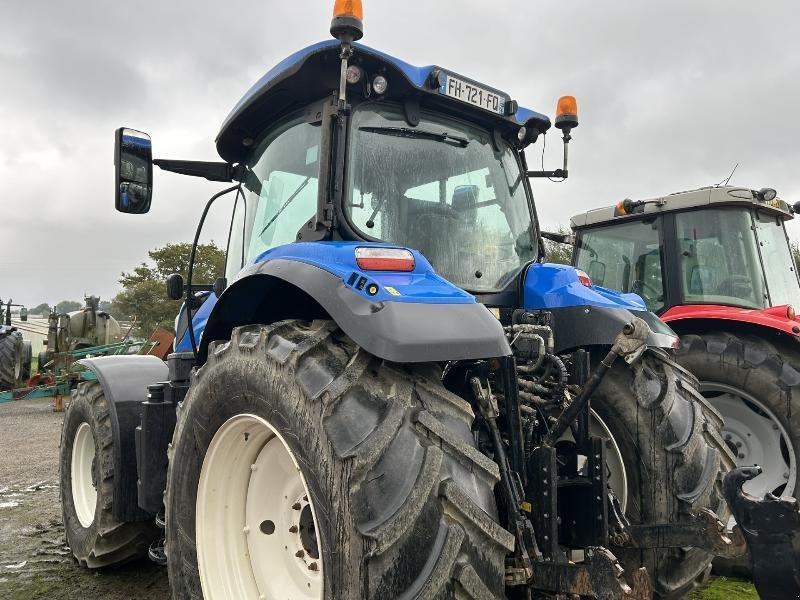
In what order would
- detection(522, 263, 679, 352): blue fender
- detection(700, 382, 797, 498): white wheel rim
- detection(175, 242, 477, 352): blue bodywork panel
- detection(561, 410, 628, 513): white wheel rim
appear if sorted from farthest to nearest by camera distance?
1. detection(700, 382, 797, 498): white wheel rim
2. detection(522, 263, 679, 352): blue fender
3. detection(561, 410, 628, 513): white wheel rim
4. detection(175, 242, 477, 352): blue bodywork panel

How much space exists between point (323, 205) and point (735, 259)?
4072 mm

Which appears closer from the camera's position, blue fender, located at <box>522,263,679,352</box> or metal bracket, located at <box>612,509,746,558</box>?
metal bracket, located at <box>612,509,746,558</box>

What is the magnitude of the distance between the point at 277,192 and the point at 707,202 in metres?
3.84

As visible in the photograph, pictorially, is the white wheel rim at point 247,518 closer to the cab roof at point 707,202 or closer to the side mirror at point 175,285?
the side mirror at point 175,285

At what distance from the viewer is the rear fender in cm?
355

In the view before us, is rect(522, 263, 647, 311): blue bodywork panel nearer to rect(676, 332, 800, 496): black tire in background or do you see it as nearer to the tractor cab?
rect(676, 332, 800, 496): black tire in background

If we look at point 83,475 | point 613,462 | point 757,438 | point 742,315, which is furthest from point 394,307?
point 757,438

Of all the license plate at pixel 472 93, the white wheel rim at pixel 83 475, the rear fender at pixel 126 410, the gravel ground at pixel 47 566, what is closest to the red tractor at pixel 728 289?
the gravel ground at pixel 47 566

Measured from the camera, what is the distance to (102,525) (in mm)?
3564

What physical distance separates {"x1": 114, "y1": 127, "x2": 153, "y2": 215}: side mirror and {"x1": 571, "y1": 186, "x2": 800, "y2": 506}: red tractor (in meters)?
3.79

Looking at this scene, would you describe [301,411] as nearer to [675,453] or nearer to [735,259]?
[675,453]

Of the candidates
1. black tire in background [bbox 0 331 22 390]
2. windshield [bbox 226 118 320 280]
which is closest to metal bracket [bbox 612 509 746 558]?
windshield [bbox 226 118 320 280]

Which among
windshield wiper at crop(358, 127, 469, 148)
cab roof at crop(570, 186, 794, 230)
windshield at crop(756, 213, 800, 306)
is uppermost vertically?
cab roof at crop(570, 186, 794, 230)

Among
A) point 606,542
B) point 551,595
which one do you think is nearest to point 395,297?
point 551,595
